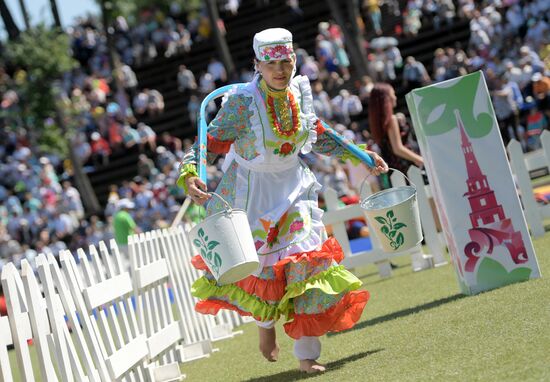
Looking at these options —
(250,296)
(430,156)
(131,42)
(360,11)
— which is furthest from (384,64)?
(250,296)

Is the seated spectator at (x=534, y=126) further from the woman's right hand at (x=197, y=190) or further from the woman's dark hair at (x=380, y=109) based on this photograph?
the woman's right hand at (x=197, y=190)

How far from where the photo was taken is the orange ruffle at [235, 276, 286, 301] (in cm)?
654

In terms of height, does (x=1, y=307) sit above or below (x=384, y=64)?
below

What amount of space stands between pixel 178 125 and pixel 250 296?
24.2 meters

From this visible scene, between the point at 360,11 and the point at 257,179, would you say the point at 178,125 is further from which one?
the point at 257,179

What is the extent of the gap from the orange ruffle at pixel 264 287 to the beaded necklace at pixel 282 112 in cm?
87

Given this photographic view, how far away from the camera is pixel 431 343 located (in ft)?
20.7

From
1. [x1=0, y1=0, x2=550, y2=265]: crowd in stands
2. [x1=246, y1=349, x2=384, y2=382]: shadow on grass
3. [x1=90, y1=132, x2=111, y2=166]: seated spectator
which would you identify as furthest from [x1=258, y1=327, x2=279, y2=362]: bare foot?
[x1=90, y1=132, x2=111, y2=166]: seated spectator

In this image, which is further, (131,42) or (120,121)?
(131,42)

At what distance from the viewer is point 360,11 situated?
3134 cm

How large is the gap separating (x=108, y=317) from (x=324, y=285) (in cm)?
166

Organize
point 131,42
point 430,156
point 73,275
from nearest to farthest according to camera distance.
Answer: point 73,275 → point 430,156 → point 131,42

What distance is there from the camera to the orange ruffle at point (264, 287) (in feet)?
21.4

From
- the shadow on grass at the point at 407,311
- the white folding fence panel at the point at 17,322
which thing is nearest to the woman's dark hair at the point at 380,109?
the shadow on grass at the point at 407,311
